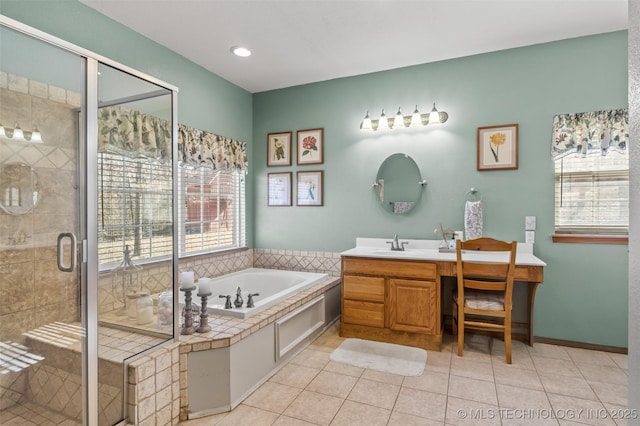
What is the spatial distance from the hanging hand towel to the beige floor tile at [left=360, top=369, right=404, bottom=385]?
1500 mm

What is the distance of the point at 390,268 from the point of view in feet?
10.2

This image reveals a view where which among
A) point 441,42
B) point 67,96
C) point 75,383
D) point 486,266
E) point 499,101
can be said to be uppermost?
point 441,42

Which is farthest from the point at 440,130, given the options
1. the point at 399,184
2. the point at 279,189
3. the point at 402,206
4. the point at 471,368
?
the point at 471,368

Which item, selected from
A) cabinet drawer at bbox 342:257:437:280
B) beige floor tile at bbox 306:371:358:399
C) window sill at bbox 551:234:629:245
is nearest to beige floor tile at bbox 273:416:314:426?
beige floor tile at bbox 306:371:358:399

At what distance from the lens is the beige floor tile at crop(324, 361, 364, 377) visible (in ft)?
8.41

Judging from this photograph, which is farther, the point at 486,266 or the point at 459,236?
the point at 459,236

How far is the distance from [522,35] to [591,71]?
67 centimetres

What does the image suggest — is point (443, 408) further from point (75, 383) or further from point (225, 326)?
point (75, 383)

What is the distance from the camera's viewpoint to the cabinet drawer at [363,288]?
10.3 ft

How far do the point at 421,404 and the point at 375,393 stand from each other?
0.96ft

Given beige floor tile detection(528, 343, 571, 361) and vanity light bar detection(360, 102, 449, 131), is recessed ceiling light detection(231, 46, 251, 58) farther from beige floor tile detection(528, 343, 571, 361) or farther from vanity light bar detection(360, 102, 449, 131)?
beige floor tile detection(528, 343, 571, 361)

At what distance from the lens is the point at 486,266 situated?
2.78 meters

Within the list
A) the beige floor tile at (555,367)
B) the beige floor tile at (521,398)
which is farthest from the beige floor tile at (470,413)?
the beige floor tile at (555,367)

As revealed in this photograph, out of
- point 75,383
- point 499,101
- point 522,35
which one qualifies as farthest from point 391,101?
point 75,383
